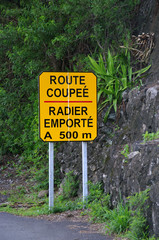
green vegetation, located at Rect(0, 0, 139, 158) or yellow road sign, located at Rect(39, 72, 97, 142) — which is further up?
green vegetation, located at Rect(0, 0, 139, 158)

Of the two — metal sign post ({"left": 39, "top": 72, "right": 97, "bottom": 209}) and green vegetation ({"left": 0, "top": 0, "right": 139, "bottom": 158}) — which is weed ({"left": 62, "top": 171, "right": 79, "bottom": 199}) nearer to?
metal sign post ({"left": 39, "top": 72, "right": 97, "bottom": 209})

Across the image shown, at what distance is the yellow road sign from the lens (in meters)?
9.34

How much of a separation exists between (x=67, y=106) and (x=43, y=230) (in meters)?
3.31

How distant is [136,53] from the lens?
481 inches

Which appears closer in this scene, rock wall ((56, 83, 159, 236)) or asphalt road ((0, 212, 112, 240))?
rock wall ((56, 83, 159, 236))

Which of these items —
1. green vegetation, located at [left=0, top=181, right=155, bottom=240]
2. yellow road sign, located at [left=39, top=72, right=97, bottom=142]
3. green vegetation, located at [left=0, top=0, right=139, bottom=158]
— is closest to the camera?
green vegetation, located at [left=0, top=181, right=155, bottom=240]

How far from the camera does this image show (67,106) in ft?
31.0

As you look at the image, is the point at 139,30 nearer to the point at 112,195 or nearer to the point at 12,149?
the point at 112,195

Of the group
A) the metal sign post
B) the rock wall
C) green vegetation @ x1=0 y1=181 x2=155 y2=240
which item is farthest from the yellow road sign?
green vegetation @ x1=0 y1=181 x2=155 y2=240

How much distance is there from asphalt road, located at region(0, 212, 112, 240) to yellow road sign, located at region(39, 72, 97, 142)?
84.4 inches

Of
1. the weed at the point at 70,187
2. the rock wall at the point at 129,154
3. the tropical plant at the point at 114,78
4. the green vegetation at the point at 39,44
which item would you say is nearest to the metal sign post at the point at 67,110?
the rock wall at the point at 129,154

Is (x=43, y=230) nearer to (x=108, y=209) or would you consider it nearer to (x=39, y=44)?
(x=108, y=209)

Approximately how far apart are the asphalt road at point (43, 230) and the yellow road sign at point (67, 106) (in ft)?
7.03

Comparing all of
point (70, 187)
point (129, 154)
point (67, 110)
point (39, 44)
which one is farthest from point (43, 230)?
point (39, 44)
